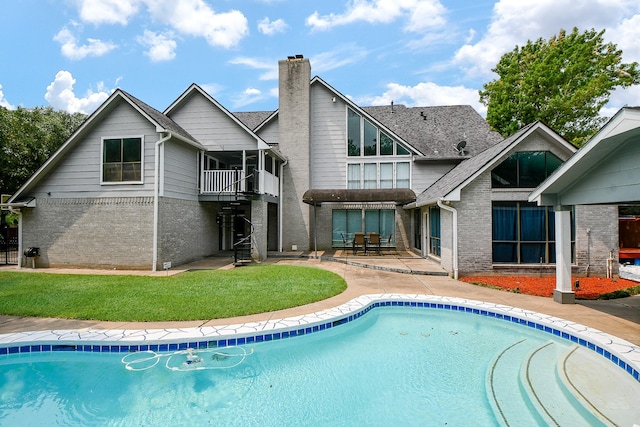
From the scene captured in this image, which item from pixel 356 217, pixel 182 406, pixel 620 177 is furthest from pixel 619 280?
pixel 182 406

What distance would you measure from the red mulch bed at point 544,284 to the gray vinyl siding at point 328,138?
32.8ft

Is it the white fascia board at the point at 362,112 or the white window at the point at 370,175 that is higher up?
the white fascia board at the point at 362,112

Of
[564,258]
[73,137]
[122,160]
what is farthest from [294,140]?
[564,258]

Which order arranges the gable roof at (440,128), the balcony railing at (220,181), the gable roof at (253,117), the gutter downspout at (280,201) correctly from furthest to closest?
the gable roof at (253,117) → the gable roof at (440,128) → the gutter downspout at (280,201) → the balcony railing at (220,181)

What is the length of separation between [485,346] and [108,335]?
7128 mm

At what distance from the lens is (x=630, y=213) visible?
79.0ft

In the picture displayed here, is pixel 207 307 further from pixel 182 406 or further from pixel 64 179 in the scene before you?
pixel 64 179

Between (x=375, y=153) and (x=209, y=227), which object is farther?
(x=375, y=153)

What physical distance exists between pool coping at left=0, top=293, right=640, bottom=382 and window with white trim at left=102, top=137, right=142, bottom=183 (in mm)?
8693

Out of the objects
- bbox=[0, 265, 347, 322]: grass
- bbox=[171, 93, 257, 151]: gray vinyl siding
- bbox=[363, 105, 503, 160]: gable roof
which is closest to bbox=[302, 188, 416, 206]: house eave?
bbox=[363, 105, 503, 160]: gable roof

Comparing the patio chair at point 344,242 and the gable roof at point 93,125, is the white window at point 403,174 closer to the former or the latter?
the patio chair at point 344,242

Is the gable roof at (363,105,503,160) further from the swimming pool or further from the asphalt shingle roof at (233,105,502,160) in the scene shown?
the swimming pool

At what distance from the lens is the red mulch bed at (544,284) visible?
9.57 metres

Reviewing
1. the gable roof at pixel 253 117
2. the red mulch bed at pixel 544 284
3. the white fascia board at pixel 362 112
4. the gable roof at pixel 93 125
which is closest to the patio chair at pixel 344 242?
the white fascia board at pixel 362 112
